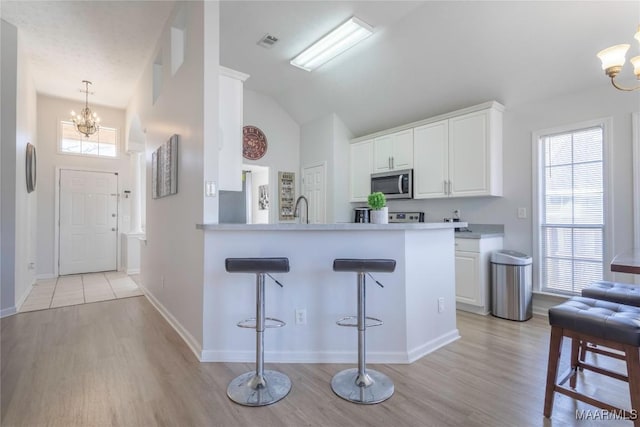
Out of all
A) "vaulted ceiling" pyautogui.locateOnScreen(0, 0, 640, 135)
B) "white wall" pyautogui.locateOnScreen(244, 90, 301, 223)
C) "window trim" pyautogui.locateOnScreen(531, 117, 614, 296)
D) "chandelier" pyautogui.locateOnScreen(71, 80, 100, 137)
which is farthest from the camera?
"white wall" pyautogui.locateOnScreen(244, 90, 301, 223)

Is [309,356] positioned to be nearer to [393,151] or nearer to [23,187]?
[393,151]

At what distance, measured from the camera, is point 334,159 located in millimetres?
5238

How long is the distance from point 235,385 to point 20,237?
3.80m

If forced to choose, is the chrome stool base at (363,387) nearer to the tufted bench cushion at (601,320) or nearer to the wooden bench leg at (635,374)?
the tufted bench cushion at (601,320)

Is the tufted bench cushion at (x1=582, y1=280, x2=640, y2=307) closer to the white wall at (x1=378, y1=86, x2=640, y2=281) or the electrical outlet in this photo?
the white wall at (x1=378, y1=86, x2=640, y2=281)

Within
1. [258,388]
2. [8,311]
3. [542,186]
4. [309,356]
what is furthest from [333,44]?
[8,311]

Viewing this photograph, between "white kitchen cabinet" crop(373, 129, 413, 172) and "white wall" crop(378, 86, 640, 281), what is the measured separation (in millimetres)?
690

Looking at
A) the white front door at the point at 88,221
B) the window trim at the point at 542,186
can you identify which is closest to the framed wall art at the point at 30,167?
the white front door at the point at 88,221

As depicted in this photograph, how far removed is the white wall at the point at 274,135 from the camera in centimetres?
538

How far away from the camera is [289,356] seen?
2.37 meters

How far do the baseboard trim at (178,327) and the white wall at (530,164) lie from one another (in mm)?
3474

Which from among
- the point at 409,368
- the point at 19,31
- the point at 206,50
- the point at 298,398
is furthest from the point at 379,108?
the point at 19,31

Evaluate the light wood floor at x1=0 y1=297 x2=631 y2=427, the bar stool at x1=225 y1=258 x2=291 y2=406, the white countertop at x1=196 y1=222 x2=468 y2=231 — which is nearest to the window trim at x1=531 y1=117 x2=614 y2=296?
the light wood floor at x1=0 y1=297 x2=631 y2=427

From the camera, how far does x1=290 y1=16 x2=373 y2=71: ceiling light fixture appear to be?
3469mm
